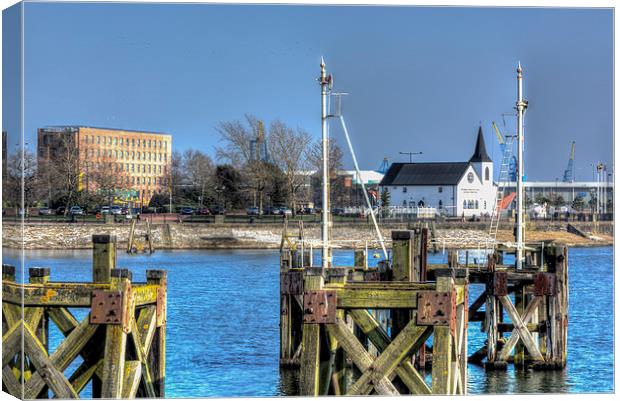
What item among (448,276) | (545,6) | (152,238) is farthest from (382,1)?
(152,238)

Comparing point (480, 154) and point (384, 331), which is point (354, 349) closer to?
point (384, 331)

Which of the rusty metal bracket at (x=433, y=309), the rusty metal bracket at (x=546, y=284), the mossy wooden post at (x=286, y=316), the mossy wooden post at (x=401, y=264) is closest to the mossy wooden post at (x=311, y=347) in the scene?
the rusty metal bracket at (x=433, y=309)

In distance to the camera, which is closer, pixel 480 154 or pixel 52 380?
pixel 52 380

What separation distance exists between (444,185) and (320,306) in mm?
107583

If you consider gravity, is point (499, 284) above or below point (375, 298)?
below

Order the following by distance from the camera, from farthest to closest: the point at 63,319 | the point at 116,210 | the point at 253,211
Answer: the point at 253,211 < the point at 116,210 < the point at 63,319

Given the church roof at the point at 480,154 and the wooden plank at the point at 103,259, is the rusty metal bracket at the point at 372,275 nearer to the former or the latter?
the wooden plank at the point at 103,259

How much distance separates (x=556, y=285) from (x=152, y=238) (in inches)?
2429

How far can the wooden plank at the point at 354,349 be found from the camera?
16.2 metres

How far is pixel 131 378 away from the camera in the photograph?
17062 millimetres

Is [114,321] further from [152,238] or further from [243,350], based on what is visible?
[152,238]

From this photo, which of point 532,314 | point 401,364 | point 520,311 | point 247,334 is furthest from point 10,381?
point 247,334

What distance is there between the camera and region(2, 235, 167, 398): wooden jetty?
16.5m

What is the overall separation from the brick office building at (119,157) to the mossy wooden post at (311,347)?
82.2 feet
